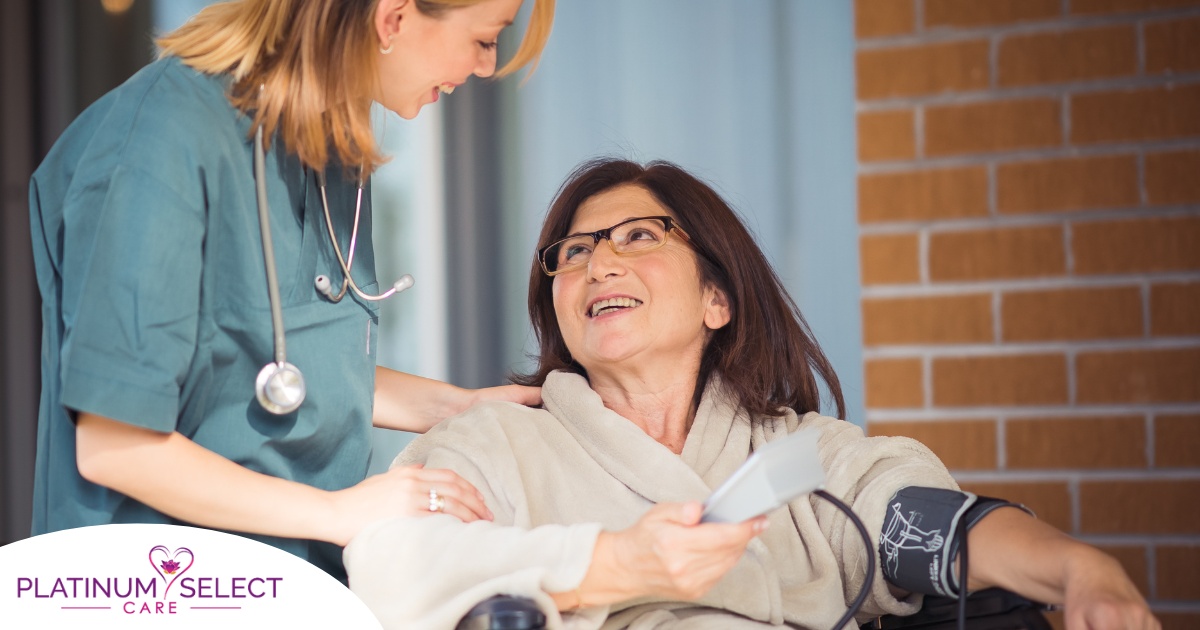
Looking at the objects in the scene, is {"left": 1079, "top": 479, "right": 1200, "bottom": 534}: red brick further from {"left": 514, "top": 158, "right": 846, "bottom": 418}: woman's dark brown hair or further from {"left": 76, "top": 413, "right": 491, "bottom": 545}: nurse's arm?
{"left": 76, "top": 413, "right": 491, "bottom": 545}: nurse's arm

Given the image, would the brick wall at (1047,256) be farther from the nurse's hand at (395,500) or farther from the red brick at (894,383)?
the nurse's hand at (395,500)

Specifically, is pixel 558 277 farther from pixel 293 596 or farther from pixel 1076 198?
pixel 1076 198

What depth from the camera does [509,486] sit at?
1584 mm

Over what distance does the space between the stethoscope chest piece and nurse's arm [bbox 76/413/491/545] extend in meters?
0.09

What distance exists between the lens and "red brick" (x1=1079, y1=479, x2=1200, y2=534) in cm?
222

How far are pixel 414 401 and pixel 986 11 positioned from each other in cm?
149

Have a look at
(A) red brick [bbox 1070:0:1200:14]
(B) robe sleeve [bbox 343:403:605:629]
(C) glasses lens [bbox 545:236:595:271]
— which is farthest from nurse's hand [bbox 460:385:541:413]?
(A) red brick [bbox 1070:0:1200:14]

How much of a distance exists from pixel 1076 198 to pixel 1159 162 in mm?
178

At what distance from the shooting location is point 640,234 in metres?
1.83

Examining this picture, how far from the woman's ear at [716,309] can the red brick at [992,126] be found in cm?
73

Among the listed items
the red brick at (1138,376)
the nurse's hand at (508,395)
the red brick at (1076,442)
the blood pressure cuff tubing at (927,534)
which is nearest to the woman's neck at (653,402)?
the nurse's hand at (508,395)

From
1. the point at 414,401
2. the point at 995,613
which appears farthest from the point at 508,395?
the point at 995,613

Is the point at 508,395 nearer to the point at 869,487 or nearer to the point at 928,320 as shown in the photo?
the point at 869,487

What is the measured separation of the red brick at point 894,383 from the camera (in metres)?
2.33
